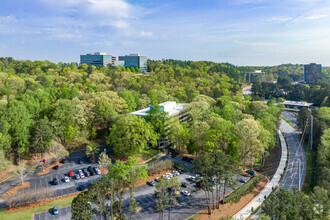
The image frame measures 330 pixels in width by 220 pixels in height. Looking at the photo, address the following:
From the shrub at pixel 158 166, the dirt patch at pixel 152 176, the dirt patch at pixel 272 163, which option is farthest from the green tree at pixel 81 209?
the dirt patch at pixel 272 163

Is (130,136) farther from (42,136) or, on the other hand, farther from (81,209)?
(81,209)

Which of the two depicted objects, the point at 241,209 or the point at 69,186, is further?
the point at 69,186

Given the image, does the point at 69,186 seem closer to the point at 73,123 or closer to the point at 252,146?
the point at 73,123

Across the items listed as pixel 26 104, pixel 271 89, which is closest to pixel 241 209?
pixel 26 104

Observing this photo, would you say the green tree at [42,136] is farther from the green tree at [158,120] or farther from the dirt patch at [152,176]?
the green tree at [158,120]

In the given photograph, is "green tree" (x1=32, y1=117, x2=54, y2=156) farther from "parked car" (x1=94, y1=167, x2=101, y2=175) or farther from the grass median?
the grass median
